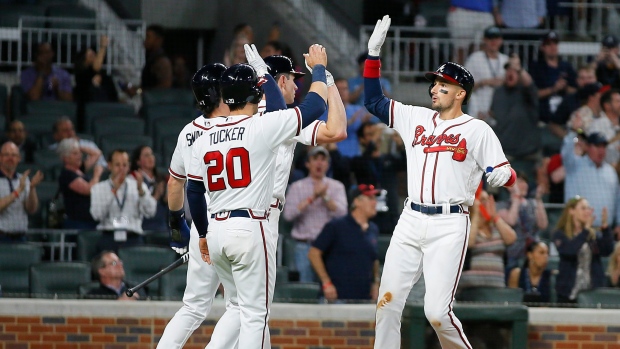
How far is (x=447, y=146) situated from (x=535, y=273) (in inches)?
116

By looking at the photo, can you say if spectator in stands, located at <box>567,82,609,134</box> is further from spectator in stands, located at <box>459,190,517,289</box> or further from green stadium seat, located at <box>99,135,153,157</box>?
green stadium seat, located at <box>99,135,153,157</box>

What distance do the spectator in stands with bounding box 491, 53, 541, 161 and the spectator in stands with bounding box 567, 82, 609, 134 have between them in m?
0.43

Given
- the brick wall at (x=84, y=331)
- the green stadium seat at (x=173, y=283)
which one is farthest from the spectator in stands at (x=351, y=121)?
the brick wall at (x=84, y=331)

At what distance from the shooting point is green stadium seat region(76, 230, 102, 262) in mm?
8773

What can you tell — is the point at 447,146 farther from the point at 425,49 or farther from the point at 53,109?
the point at 425,49

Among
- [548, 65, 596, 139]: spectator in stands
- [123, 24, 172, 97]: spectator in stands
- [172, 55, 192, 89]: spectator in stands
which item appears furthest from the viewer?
[172, 55, 192, 89]: spectator in stands

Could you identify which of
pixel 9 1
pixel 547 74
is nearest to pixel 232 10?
pixel 9 1

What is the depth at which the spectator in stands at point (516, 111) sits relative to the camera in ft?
34.4

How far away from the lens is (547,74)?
37.7 feet

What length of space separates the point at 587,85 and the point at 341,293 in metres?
4.11

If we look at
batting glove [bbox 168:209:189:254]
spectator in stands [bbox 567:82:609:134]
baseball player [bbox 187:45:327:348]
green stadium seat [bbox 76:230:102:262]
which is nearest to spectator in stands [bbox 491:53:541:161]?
spectator in stands [bbox 567:82:609:134]

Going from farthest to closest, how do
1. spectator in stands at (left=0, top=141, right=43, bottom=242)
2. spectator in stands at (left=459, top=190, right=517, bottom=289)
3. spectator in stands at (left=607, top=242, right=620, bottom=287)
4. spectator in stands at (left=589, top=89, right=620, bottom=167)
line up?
1. spectator in stands at (left=589, top=89, right=620, bottom=167)
2. spectator in stands at (left=0, top=141, right=43, bottom=242)
3. spectator in stands at (left=607, top=242, right=620, bottom=287)
4. spectator in stands at (left=459, top=190, right=517, bottom=289)

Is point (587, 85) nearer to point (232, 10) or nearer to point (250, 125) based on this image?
point (232, 10)

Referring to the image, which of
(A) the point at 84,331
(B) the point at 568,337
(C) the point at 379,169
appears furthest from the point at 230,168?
(C) the point at 379,169
